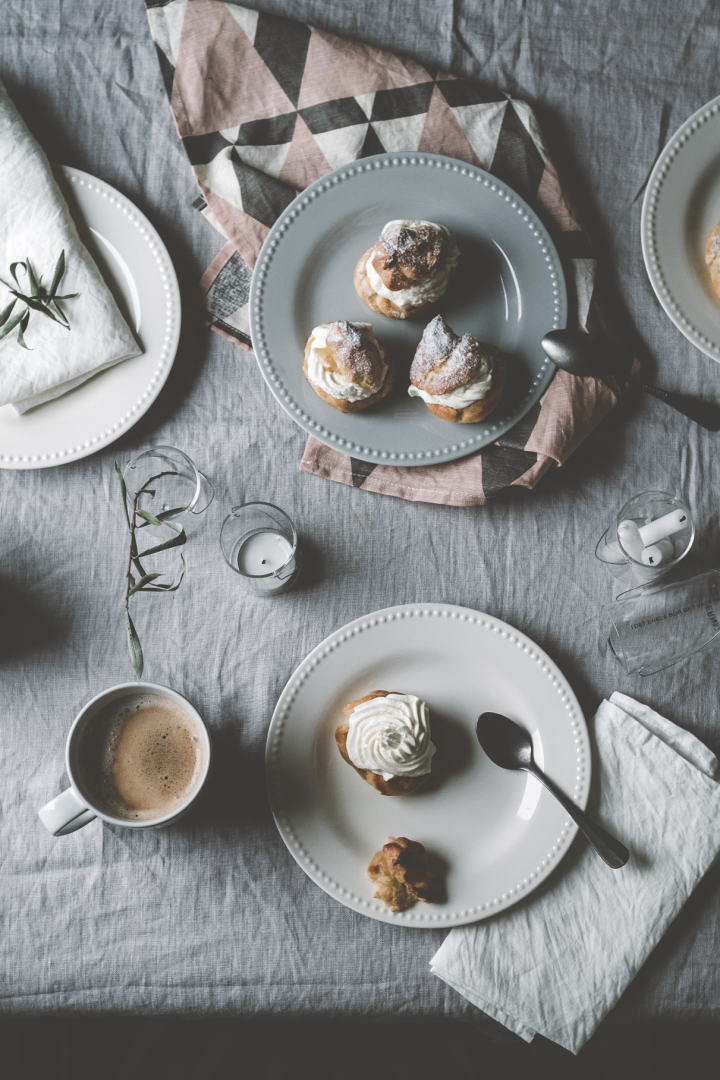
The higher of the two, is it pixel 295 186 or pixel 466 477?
pixel 295 186

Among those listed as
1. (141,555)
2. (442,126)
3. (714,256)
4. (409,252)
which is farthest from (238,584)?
(714,256)

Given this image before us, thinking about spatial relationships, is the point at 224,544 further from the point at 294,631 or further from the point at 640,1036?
the point at 640,1036

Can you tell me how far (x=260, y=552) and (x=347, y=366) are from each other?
32 cm

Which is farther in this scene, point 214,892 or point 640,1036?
point 640,1036

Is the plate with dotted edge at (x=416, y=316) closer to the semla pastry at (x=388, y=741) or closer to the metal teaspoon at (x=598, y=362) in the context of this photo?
the metal teaspoon at (x=598, y=362)

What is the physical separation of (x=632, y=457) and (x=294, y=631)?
602 millimetres

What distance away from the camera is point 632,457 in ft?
3.85

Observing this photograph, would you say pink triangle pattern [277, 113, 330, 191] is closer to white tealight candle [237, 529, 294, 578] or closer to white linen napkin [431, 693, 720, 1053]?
white tealight candle [237, 529, 294, 578]

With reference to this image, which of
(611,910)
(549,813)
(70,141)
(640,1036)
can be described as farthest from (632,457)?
(640,1036)

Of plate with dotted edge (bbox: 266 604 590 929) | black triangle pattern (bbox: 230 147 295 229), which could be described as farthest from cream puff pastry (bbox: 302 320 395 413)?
plate with dotted edge (bbox: 266 604 590 929)

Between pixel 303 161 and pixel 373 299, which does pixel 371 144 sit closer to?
pixel 303 161

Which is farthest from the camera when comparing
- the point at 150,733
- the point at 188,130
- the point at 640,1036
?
the point at 640,1036

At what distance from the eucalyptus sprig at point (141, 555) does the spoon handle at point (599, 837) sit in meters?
0.64

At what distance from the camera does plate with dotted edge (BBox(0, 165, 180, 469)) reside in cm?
113
